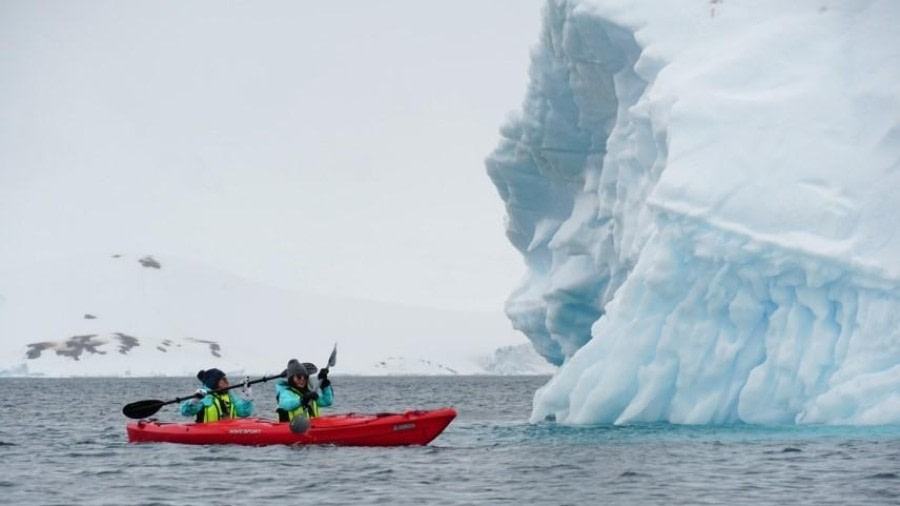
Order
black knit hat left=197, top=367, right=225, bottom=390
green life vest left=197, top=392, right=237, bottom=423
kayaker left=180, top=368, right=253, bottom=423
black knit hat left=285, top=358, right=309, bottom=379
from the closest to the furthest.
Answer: black knit hat left=285, top=358, right=309, bottom=379 → black knit hat left=197, top=367, right=225, bottom=390 → kayaker left=180, top=368, right=253, bottom=423 → green life vest left=197, top=392, right=237, bottom=423

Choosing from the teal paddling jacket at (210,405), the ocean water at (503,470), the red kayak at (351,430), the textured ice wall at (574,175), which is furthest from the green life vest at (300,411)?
the textured ice wall at (574,175)

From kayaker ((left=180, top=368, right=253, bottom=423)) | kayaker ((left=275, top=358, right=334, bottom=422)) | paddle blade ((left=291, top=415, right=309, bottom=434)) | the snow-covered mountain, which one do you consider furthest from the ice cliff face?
the snow-covered mountain

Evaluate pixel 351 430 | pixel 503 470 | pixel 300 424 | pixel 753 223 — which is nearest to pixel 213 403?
pixel 300 424

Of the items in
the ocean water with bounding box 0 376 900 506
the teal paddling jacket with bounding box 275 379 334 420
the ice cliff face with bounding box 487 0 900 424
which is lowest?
the ocean water with bounding box 0 376 900 506

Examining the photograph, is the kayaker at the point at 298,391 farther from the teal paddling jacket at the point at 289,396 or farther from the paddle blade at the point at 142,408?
the paddle blade at the point at 142,408

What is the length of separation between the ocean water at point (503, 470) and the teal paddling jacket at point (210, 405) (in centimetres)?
85

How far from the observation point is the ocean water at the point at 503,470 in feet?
75.1

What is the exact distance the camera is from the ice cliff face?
3169cm

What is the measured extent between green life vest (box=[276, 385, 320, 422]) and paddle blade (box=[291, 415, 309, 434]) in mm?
424

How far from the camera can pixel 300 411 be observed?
31031 mm

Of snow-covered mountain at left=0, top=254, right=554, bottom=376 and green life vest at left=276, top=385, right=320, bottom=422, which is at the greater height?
snow-covered mountain at left=0, top=254, right=554, bottom=376

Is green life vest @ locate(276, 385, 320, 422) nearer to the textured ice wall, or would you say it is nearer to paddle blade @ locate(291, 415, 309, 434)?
paddle blade @ locate(291, 415, 309, 434)

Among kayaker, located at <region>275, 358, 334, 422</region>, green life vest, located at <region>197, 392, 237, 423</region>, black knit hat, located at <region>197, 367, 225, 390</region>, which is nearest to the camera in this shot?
kayaker, located at <region>275, 358, 334, 422</region>

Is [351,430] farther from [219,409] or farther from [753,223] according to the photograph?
[753,223]
